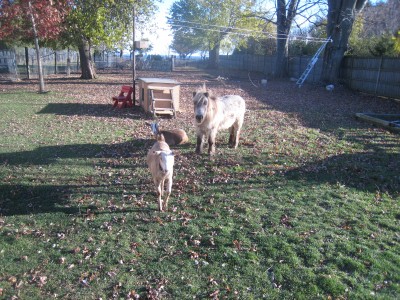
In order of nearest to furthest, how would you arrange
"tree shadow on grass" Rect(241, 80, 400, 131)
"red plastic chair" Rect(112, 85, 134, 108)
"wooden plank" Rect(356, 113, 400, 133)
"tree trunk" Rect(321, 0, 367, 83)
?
"wooden plank" Rect(356, 113, 400, 133) → "tree shadow on grass" Rect(241, 80, 400, 131) → "red plastic chair" Rect(112, 85, 134, 108) → "tree trunk" Rect(321, 0, 367, 83)

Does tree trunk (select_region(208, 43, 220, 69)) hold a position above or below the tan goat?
above

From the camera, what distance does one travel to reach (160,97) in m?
13.6

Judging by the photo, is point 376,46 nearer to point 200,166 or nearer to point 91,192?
point 200,166

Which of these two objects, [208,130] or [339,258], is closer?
[339,258]

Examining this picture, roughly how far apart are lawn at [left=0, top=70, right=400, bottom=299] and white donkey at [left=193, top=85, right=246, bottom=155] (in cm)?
43

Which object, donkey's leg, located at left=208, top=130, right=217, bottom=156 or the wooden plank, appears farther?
the wooden plank

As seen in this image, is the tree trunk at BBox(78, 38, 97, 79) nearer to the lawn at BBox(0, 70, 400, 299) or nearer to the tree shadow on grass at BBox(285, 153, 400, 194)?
the lawn at BBox(0, 70, 400, 299)

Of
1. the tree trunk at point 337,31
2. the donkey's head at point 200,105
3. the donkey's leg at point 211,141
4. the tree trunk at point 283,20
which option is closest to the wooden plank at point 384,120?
the donkey's leg at point 211,141

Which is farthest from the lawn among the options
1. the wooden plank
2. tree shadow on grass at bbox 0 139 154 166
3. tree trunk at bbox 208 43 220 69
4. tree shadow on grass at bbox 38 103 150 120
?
tree trunk at bbox 208 43 220 69

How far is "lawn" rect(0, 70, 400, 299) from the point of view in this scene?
405 centimetres

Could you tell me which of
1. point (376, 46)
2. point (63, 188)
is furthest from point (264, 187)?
point (376, 46)

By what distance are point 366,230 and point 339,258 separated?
109cm

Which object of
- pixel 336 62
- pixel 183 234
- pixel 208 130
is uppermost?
pixel 336 62

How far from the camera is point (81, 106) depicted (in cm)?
1500
